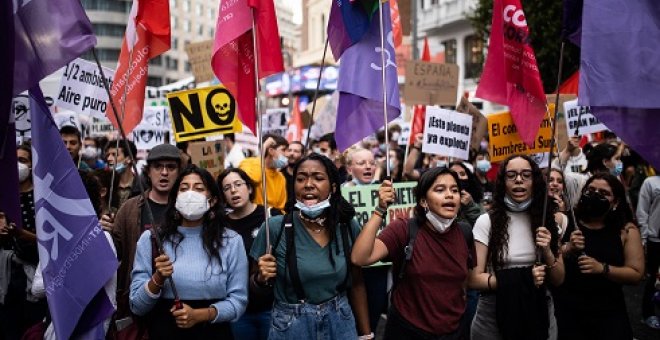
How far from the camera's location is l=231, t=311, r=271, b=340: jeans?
4.95 meters

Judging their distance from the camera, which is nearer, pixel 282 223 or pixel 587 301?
pixel 282 223

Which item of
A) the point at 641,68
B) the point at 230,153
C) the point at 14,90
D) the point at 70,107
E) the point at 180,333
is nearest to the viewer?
the point at 14,90

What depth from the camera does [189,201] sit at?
13.9 feet

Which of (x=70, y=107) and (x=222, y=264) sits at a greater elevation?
(x=70, y=107)

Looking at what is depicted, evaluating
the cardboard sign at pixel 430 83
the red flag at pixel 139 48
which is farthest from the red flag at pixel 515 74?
the cardboard sign at pixel 430 83

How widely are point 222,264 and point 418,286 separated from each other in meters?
1.04

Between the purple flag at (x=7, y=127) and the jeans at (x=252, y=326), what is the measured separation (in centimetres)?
180

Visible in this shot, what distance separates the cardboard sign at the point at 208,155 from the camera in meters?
7.54

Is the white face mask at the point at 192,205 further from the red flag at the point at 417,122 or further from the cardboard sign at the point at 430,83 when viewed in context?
the red flag at the point at 417,122

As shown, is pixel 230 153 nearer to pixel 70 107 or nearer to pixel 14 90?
pixel 70 107

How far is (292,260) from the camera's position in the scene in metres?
4.06

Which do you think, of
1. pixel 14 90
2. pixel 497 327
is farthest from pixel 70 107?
pixel 497 327

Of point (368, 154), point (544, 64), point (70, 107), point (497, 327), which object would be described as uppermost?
point (544, 64)

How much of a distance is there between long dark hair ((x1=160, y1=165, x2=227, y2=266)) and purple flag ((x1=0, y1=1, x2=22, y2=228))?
87 centimetres
